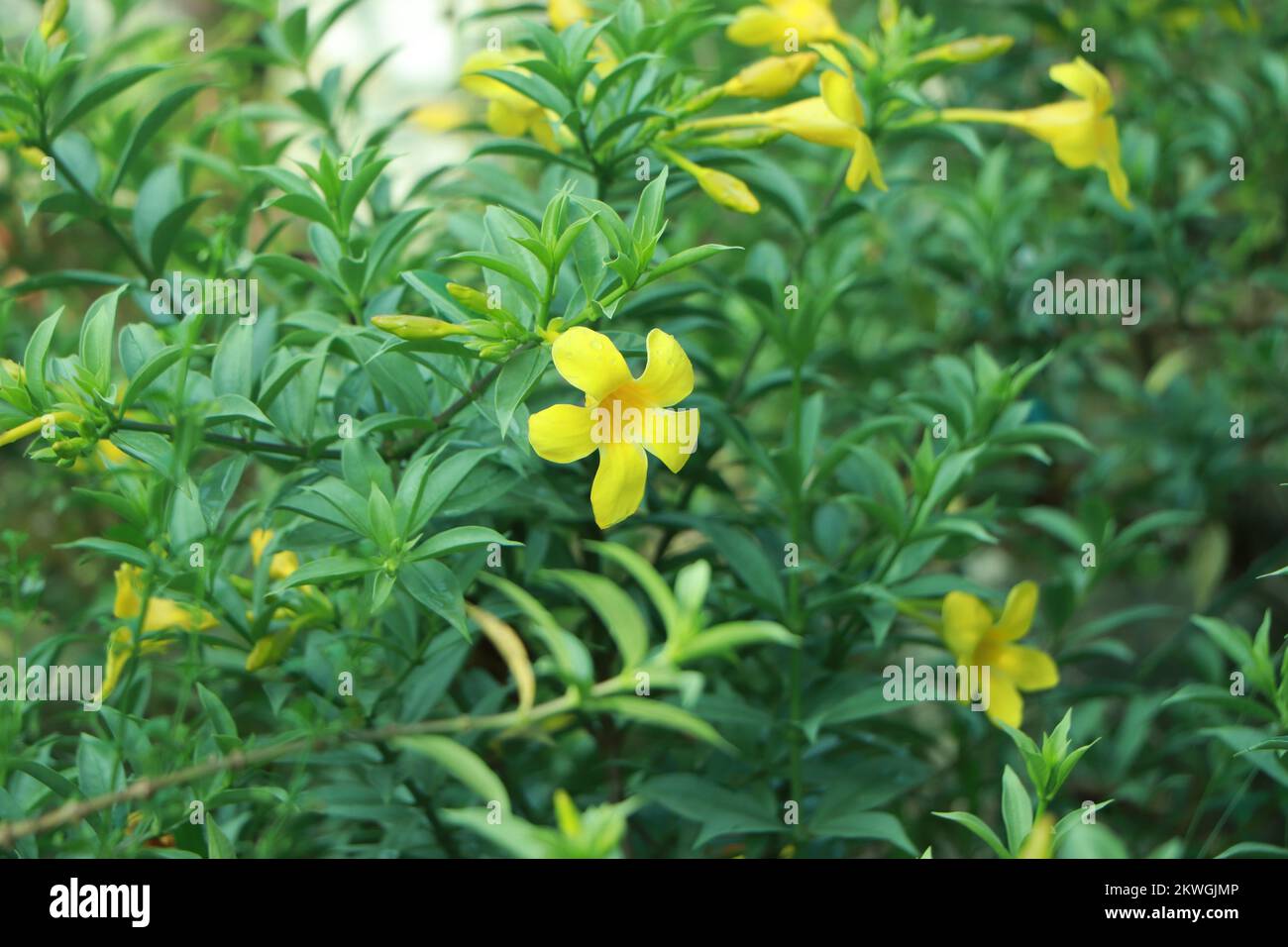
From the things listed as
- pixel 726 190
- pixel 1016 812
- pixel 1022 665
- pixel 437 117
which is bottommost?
pixel 1016 812

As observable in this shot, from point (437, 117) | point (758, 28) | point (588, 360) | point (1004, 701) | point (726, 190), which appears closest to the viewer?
point (588, 360)

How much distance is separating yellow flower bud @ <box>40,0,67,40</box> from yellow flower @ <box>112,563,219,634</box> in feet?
1.82

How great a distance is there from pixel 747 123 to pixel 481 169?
0.30m

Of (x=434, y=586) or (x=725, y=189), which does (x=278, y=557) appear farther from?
(x=725, y=189)

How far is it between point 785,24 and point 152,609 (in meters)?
0.95

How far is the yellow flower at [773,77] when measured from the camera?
114 centimetres

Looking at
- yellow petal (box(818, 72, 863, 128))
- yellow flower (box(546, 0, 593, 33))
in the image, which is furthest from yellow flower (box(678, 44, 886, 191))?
yellow flower (box(546, 0, 593, 33))

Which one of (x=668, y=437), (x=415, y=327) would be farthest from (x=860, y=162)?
(x=415, y=327)

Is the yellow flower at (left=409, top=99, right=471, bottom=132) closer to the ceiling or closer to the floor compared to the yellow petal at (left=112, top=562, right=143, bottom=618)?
closer to the ceiling

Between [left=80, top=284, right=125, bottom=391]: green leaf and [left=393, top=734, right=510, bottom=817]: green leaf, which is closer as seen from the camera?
[left=393, top=734, right=510, bottom=817]: green leaf

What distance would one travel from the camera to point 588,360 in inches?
33.3

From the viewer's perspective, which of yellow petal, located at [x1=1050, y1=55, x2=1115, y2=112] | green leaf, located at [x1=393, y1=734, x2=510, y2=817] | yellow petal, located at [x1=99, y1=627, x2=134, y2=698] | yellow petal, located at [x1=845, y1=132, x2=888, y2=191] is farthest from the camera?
yellow petal, located at [x1=1050, y1=55, x2=1115, y2=112]

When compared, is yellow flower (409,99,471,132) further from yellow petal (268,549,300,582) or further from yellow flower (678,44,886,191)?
yellow petal (268,549,300,582)

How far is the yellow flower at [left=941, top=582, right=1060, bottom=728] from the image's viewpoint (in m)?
1.13
